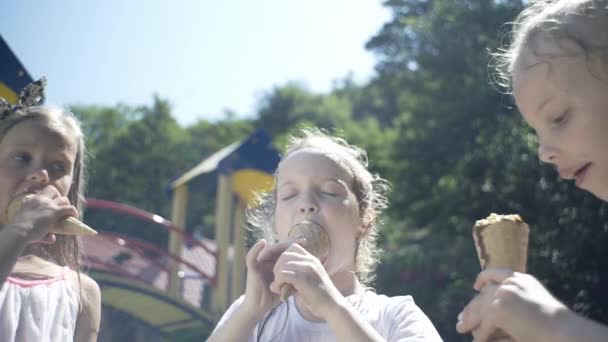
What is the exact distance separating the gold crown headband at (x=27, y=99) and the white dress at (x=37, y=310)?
2.14 feet

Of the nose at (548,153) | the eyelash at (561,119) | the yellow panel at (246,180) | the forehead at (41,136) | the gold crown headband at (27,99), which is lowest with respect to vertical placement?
the nose at (548,153)

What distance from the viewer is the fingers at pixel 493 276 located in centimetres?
135

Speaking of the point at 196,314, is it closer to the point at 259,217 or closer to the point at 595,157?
the point at 259,217

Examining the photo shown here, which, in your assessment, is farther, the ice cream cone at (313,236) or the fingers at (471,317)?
the ice cream cone at (313,236)

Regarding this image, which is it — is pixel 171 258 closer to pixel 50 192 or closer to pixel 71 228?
pixel 50 192

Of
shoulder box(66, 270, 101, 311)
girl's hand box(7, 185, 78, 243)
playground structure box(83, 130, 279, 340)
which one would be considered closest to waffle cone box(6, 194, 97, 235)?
girl's hand box(7, 185, 78, 243)

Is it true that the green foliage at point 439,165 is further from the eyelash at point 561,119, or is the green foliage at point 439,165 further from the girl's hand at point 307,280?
the eyelash at point 561,119

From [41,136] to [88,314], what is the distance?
2.20 feet

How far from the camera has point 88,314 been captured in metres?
→ 2.46

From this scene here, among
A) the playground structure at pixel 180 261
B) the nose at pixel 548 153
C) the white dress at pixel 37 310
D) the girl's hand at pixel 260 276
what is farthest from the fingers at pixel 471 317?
the playground structure at pixel 180 261

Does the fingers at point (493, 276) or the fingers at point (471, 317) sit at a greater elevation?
the fingers at point (493, 276)

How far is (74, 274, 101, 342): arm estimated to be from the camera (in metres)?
2.41

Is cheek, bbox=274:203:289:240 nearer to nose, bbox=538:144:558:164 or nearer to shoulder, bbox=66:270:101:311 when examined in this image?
shoulder, bbox=66:270:101:311

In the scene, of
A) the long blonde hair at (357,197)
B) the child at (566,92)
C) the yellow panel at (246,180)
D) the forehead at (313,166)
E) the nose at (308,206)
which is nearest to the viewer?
the child at (566,92)
